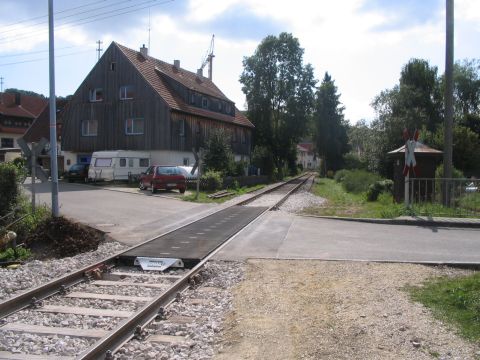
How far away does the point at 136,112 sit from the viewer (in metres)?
41.3

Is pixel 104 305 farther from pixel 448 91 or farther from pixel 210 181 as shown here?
pixel 210 181

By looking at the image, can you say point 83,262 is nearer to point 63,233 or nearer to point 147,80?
point 63,233

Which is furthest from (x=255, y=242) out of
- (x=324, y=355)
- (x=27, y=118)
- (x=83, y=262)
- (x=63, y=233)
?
(x=27, y=118)

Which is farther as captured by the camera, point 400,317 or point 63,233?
point 63,233

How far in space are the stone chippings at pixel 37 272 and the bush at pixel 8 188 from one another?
5004 millimetres

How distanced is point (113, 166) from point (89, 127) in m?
10.5

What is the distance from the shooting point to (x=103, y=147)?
4297cm

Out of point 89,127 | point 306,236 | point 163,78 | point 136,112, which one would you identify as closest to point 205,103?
point 163,78

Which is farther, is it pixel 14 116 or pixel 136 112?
pixel 14 116

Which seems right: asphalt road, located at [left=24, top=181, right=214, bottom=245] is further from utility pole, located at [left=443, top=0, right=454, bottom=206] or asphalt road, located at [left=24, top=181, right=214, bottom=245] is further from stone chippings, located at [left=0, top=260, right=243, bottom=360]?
utility pole, located at [left=443, top=0, right=454, bottom=206]

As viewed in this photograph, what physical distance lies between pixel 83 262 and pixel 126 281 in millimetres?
1985

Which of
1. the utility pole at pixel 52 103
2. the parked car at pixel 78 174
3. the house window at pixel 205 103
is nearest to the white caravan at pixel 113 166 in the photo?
the parked car at pixel 78 174

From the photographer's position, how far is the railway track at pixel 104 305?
5348 mm

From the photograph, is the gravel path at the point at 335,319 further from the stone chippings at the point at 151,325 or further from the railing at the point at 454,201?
the railing at the point at 454,201
